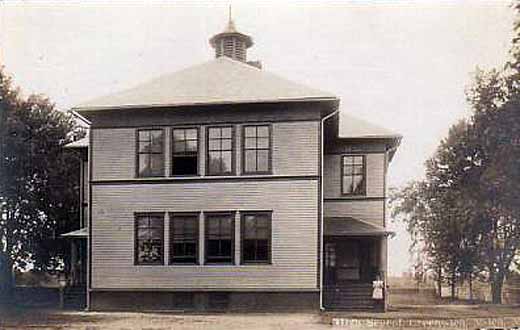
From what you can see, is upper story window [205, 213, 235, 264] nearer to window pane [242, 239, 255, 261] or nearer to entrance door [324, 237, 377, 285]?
window pane [242, 239, 255, 261]

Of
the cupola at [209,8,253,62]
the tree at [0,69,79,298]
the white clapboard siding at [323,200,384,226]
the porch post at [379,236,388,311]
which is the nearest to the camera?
the cupola at [209,8,253,62]

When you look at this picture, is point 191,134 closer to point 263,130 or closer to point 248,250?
point 263,130

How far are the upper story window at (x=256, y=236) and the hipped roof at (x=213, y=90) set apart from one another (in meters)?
1.21

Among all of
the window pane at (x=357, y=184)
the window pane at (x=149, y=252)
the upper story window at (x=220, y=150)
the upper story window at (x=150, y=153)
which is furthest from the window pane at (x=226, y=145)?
the window pane at (x=357, y=184)

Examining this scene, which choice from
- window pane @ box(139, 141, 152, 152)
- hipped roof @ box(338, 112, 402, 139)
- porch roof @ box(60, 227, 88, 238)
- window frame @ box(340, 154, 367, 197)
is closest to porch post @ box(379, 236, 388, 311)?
window frame @ box(340, 154, 367, 197)

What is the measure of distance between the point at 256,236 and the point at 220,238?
0.38 meters

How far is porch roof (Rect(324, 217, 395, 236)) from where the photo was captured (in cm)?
889

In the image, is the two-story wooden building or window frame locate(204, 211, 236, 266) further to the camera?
window frame locate(204, 211, 236, 266)

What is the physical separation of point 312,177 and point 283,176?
0.30 meters

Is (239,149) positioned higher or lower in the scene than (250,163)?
higher

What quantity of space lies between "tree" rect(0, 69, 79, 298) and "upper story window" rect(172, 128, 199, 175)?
1013mm

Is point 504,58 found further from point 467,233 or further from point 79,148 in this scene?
point 79,148

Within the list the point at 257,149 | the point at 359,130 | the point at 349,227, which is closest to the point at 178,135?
the point at 257,149

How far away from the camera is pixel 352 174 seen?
9.66 m
